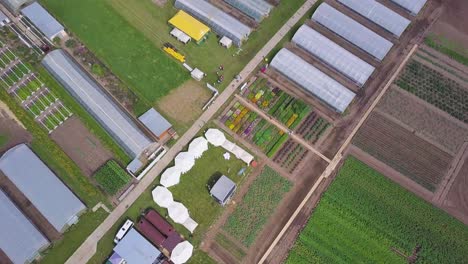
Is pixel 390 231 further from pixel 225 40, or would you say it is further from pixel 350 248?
pixel 225 40

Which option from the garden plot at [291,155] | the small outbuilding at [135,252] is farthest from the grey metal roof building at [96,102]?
the garden plot at [291,155]

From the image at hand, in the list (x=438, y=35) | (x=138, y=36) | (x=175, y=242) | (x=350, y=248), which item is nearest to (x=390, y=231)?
(x=350, y=248)

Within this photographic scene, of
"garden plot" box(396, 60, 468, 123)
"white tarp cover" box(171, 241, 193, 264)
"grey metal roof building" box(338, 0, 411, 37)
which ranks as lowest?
"white tarp cover" box(171, 241, 193, 264)

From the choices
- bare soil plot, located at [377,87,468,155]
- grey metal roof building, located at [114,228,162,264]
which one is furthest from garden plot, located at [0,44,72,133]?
bare soil plot, located at [377,87,468,155]

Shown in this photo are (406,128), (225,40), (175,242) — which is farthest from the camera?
(225,40)

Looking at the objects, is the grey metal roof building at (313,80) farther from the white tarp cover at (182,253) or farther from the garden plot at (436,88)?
the white tarp cover at (182,253)

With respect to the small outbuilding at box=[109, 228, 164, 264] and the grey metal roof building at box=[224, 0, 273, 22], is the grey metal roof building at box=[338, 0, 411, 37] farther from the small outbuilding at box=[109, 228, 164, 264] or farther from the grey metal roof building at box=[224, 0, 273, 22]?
the small outbuilding at box=[109, 228, 164, 264]
